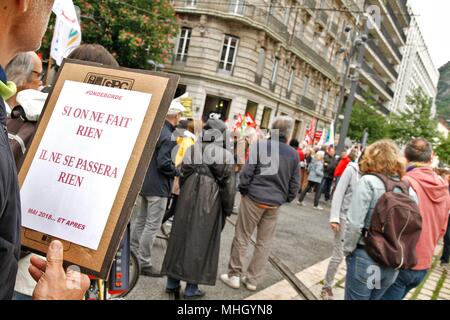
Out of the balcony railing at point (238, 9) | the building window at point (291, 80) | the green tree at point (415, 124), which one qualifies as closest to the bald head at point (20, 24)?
the green tree at point (415, 124)

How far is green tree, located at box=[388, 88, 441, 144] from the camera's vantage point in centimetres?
1985

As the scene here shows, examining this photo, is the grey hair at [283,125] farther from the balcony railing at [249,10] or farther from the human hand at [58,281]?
the balcony railing at [249,10]

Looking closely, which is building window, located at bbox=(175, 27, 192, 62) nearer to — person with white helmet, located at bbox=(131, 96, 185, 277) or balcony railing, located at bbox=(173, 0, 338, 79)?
balcony railing, located at bbox=(173, 0, 338, 79)

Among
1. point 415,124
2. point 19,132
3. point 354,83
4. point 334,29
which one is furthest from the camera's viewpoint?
point 334,29

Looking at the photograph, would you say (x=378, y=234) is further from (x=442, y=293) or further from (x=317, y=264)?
(x=442, y=293)

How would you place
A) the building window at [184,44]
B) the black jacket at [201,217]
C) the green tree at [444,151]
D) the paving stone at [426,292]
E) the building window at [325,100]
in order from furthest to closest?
the building window at [325,100], the building window at [184,44], the green tree at [444,151], the paving stone at [426,292], the black jacket at [201,217]

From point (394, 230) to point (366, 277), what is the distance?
45 cm

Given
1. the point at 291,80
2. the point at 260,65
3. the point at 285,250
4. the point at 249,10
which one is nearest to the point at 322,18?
the point at 291,80

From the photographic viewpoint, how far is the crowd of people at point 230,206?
96 centimetres

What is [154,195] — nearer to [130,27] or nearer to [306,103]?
[130,27]

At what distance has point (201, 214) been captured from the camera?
12.3 feet

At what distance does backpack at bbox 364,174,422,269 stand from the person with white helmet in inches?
85.6

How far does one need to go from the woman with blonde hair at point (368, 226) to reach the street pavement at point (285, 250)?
4.21ft

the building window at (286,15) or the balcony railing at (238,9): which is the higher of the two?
the building window at (286,15)
